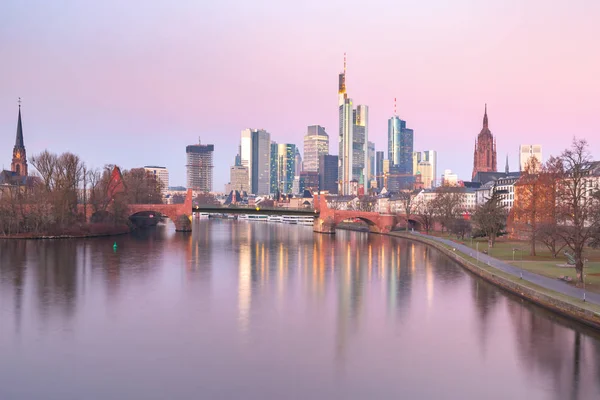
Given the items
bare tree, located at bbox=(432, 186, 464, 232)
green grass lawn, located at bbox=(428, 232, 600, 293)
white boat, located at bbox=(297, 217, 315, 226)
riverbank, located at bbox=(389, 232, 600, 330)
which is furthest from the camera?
white boat, located at bbox=(297, 217, 315, 226)

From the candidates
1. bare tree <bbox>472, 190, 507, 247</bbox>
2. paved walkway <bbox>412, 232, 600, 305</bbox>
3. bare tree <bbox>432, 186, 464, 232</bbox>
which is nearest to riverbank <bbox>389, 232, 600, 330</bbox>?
paved walkway <bbox>412, 232, 600, 305</bbox>

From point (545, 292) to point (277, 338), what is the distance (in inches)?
688

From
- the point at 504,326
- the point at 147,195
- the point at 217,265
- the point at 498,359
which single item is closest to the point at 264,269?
the point at 217,265

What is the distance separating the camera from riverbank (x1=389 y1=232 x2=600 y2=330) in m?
29.5

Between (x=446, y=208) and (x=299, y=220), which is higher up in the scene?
(x=446, y=208)

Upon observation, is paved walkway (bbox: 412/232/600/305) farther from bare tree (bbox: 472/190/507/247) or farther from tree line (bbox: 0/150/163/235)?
tree line (bbox: 0/150/163/235)

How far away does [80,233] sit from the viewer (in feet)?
284

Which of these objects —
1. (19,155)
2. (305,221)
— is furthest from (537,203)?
(19,155)

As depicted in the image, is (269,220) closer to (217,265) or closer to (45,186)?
(45,186)

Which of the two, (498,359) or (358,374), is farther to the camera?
(498,359)

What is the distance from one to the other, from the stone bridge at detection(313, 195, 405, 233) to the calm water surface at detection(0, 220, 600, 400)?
63.7 m

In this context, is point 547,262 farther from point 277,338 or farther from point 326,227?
point 326,227

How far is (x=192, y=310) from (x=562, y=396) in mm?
22115

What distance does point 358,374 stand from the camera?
23.7 meters
